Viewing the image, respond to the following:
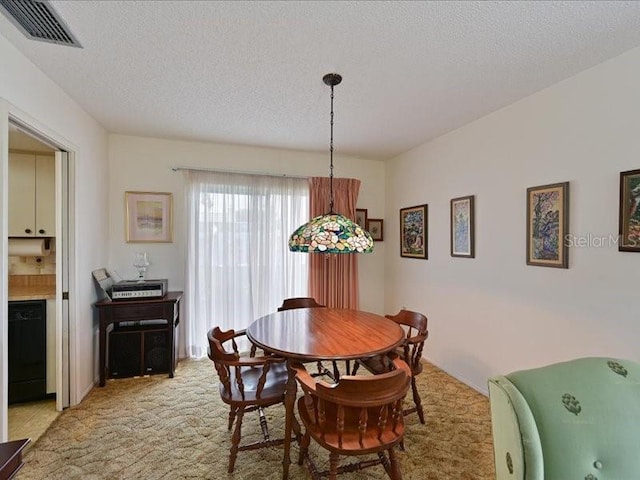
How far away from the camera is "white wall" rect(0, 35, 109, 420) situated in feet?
5.77

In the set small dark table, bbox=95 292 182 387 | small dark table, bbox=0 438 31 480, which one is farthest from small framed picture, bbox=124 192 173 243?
small dark table, bbox=0 438 31 480

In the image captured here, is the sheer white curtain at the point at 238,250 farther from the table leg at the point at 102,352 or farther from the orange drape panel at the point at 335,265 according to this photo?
the table leg at the point at 102,352

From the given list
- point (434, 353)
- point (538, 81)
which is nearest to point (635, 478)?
point (538, 81)

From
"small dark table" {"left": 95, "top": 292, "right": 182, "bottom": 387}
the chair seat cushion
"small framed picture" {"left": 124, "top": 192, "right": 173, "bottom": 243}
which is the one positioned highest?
"small framed picture" {"left": 124, "top": 192, "right": 173, "bottom": 243}

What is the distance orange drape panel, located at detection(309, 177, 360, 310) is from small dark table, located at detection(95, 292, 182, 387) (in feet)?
5.34

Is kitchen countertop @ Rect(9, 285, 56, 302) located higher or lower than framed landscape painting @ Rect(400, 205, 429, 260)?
lower

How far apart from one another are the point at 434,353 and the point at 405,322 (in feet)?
4.07

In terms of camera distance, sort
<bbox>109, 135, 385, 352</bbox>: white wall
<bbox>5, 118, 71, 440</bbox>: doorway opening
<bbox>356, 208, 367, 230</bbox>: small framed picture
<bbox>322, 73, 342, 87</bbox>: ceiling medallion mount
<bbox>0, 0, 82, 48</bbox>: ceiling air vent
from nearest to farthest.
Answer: <bbox>0, 0, 82, 48</bbox>: ceiling air vent < <bbox>322, 73, 342, 87</bbox>: ceiling medallion mount < <bbox>5, 118, 71, 440</bbox>: doorway opening < <bbox>109, 135, 385, 352</bbox>: white wall < <bbox>356, 208, 367, 230</bbox>: small framed picture

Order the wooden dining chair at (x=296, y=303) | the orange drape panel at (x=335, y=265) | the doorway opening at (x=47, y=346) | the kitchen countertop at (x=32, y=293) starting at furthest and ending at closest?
the orange drape panel at (x=335, y=265)
the wooden dining chair at (x=296, y=303)
the kitchen countertop at (x=32, y=293)
the doorway opening at (x=47, y=346)

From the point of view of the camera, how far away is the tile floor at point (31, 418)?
2156 millimetres

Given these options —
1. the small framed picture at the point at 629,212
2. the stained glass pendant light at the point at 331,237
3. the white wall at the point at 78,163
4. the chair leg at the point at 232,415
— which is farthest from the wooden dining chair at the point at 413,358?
the white wall at the point at 78,163

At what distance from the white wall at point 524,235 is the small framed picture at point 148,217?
118 inches

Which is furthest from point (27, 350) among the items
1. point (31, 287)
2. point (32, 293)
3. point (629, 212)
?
point (629, 212)

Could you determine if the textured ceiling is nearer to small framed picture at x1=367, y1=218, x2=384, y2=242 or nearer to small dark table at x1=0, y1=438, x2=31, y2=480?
small framed picture at x1=367, y1=218, x2=384, y2=242
